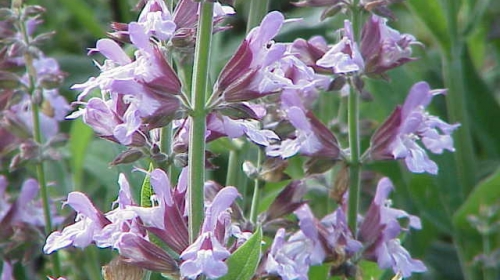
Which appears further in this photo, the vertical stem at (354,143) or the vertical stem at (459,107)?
the vertical stem at (459,107)

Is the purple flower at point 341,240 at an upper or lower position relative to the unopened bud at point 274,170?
lower

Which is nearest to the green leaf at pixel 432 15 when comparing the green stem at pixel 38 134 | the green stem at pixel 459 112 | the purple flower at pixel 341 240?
the green stem at pixel 459 112

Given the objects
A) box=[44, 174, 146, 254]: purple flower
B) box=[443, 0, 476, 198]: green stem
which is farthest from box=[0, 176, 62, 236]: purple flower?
box=[443, 0, 476, 198]: green stem

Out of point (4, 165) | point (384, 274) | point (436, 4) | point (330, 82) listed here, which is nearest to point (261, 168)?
point (330, 82)

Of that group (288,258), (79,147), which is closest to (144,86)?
(288,258)

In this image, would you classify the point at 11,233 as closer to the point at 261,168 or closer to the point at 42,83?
the point at 42,83

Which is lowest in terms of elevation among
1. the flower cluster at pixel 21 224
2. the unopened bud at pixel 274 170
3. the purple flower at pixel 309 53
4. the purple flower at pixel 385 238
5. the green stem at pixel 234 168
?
the flower cluster at pixel 21 224

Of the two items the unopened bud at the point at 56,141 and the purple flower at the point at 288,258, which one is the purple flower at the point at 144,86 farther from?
the unopened bud at the point at 56,141
